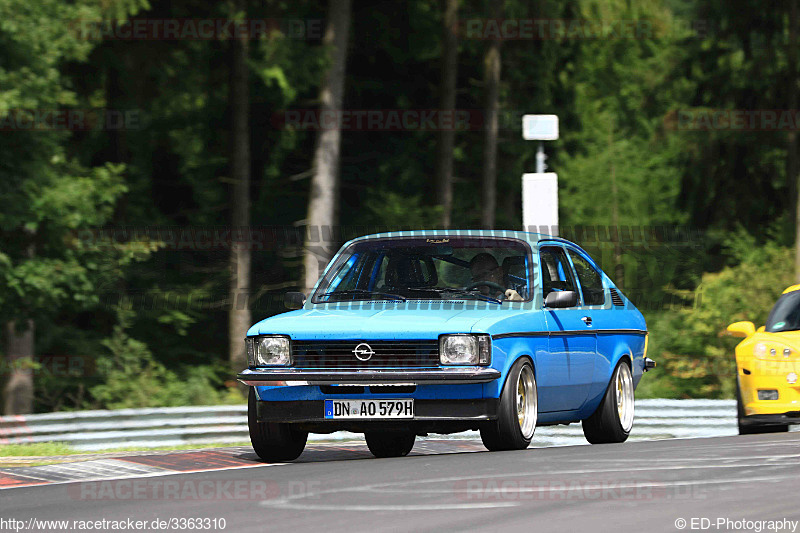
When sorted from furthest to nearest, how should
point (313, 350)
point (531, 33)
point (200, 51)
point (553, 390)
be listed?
point (531, 33) < point (200, 51) < point (553, 390) < point (313, 350)

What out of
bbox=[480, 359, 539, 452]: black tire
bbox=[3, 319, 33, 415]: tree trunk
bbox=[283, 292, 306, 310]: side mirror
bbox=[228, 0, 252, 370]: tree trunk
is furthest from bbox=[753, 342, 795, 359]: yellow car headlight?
bbox=[228, 0, 252, 370]: tree trunk

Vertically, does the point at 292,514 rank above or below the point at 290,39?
below

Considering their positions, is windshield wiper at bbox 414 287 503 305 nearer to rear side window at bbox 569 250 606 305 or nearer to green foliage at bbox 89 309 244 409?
rear side window at bbox 569 250 606 305

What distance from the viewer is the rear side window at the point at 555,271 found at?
12086 millimetres

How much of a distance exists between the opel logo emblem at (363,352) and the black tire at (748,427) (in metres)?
5.42

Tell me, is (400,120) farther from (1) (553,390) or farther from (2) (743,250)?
(1) (553,390)

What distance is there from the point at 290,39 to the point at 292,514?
75.6ft

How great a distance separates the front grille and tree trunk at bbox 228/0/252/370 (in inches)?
854

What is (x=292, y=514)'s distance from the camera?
7.71m

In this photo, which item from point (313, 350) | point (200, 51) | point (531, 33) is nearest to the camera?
point (313, 350)

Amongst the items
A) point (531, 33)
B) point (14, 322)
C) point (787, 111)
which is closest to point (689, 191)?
point (787, 111)

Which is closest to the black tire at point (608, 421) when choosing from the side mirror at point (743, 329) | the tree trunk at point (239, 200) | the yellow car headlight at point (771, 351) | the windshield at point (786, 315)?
the yellow car headlight at point (771, 351)

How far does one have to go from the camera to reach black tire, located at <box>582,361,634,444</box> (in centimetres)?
1270

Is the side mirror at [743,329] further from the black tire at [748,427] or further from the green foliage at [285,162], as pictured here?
the green foliage at [285,162]
